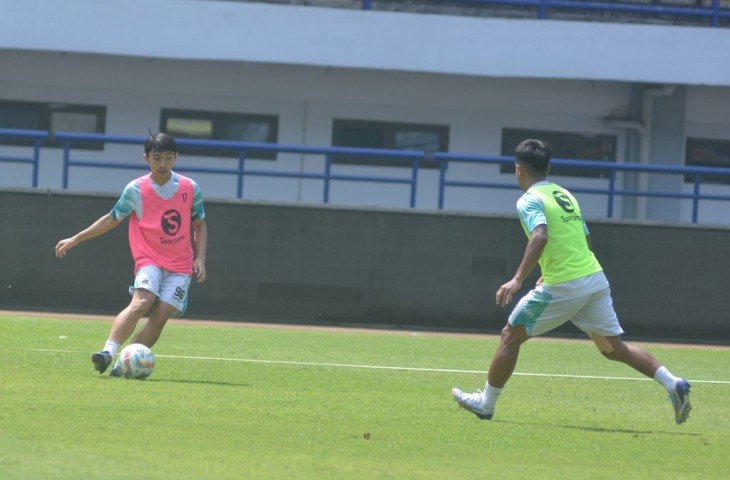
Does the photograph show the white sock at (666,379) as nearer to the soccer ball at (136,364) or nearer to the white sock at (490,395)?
the white sock at (490,395)

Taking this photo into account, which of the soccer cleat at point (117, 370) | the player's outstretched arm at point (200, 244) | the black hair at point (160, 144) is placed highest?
the black hair at point (160, 144)

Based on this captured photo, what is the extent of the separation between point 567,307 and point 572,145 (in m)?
14.1

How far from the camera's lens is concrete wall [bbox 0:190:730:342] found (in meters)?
18.6

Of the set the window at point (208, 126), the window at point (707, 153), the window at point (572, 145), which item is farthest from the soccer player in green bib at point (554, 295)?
the window at point (707, 153)

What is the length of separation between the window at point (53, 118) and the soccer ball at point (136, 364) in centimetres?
1200

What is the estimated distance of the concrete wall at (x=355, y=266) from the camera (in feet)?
61.1

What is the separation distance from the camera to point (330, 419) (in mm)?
8898

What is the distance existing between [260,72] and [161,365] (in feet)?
35.7

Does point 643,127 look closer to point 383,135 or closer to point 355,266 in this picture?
point 383,135

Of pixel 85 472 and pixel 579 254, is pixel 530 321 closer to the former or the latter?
pixel 579 254

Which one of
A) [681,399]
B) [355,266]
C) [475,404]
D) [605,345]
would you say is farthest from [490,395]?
[355,266]

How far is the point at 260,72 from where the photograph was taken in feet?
73.2

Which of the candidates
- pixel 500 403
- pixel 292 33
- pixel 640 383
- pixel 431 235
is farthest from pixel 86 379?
pixel 292 33

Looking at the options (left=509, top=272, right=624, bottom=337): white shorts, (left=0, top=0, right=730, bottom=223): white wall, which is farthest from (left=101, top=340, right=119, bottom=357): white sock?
(left=0, top=0, right=730, bottom=223): white wall
